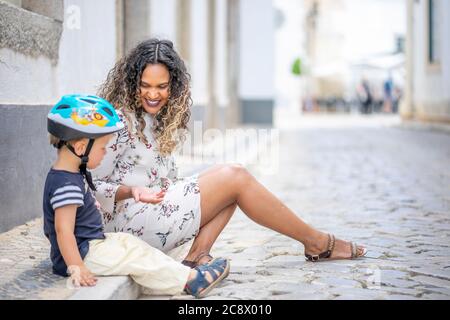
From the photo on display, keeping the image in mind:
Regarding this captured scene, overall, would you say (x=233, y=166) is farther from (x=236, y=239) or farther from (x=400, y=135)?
(x=400, y=135)

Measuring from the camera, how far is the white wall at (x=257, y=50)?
22.2 m

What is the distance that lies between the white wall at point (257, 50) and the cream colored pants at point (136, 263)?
18512 millimetres

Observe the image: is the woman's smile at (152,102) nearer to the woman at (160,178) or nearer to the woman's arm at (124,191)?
the woman at (160,178)

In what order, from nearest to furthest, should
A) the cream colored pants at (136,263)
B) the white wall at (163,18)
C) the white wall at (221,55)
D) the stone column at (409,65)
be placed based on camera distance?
1. the cream colored pants at (136,263)
2. the white wall at (163,18)
3. the white wall at (221,55)
4. the stone column at (409,65)

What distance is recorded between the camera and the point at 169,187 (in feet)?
14.2

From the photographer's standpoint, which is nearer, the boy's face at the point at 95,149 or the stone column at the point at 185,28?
the boy's face at the point at 95,149

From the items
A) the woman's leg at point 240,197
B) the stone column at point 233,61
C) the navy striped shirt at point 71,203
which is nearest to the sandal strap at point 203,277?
the woman's leg at point 240,197

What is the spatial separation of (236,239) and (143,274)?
6.51 feet

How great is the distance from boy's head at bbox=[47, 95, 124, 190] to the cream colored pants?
361mm

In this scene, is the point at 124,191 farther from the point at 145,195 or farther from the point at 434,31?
the point at 434,31

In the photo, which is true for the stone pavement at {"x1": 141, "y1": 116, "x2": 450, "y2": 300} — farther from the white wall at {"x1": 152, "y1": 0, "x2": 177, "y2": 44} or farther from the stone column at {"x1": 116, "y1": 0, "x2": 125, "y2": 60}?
the white wall at {"x1": 152, "y1": 0, "x2": 177, "y2": 44}

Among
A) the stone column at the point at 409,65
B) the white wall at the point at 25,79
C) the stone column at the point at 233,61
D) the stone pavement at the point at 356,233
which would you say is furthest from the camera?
the stone column at the point at 409,65

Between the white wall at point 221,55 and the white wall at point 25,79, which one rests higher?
the white wall at point 221,55
